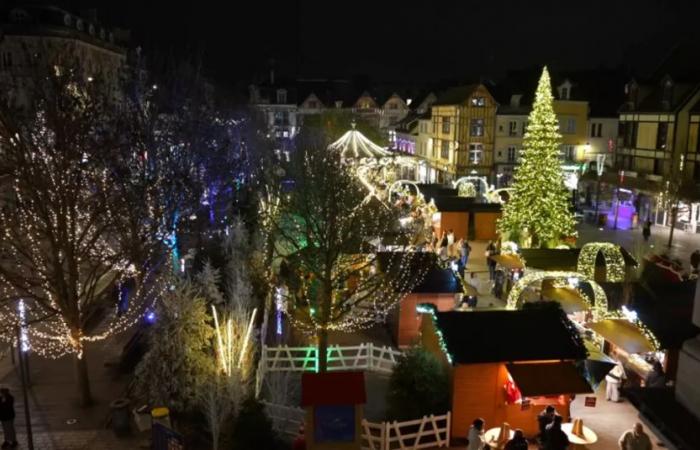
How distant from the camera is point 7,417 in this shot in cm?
1138

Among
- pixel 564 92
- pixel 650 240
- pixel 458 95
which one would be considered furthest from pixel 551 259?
pixel 458 95

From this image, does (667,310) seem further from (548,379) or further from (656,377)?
(548,379)

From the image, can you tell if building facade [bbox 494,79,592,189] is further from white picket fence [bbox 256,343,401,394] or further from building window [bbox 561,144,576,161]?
white picket fence [bbox 256,343,401,394]

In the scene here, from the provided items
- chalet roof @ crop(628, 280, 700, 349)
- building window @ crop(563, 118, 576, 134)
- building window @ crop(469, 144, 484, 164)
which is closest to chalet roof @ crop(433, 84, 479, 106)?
building window @ crop(469, 144, 484, 164)

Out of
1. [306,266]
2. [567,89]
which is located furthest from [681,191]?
[306,266]

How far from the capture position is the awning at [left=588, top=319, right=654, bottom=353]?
527 inches

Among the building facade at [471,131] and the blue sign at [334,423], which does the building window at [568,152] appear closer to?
the building facade at [471,131]

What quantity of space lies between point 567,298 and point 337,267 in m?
6.42

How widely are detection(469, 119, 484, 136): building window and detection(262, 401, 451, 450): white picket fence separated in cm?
3615

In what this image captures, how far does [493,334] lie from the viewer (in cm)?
1223

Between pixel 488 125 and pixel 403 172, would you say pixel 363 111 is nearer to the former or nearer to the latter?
pixel 403 172

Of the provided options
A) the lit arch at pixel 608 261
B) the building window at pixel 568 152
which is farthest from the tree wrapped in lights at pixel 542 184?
the building window at pixel 568 152

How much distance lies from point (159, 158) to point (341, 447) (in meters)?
17.9

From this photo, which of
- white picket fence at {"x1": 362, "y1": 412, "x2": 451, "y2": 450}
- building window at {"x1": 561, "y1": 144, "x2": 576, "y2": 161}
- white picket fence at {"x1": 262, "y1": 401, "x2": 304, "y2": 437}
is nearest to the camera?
white picket fence at {"x1": 362, "y1": 412, "x2": 451, "y2": 450}
